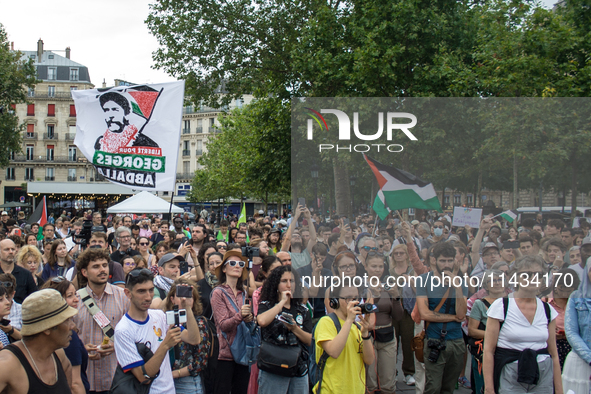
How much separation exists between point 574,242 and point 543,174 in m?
0.83

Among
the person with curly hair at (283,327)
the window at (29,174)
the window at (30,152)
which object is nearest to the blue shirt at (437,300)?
the person with curly hair at (283,327)

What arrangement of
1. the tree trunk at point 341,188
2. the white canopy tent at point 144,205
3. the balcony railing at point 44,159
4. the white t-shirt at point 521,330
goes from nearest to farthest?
the white t-shirt at point 521,330
the tree trunk at point 341,188
the white canopy tent at point 144,205
the balcony railing at point 44,159

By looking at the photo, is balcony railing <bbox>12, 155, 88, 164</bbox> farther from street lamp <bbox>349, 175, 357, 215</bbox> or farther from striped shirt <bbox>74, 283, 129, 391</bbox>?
street lamp <bbox>349, 175, 357, 215</bbox>

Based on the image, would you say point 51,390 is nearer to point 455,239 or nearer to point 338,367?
point 338,367

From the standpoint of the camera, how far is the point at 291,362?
4.21 m

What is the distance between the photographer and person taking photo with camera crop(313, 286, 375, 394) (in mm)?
4004

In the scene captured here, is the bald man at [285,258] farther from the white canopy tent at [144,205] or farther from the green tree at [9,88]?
the green tree at [9,88]

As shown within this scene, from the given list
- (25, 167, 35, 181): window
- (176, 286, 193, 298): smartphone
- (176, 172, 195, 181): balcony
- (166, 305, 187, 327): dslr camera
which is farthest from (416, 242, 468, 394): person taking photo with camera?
(176, 172, 195, 181): balcony

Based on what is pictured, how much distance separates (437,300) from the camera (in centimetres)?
502

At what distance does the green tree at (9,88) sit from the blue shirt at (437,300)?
31753 millimetres

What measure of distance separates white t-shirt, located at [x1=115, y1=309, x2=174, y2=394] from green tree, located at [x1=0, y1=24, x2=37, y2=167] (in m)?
31.5

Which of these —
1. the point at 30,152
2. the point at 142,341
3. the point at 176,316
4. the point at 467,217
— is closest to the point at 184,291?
the point at 176,316

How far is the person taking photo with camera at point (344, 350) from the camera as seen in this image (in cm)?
400

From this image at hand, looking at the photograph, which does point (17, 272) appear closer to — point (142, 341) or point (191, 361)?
point (191, 361)
